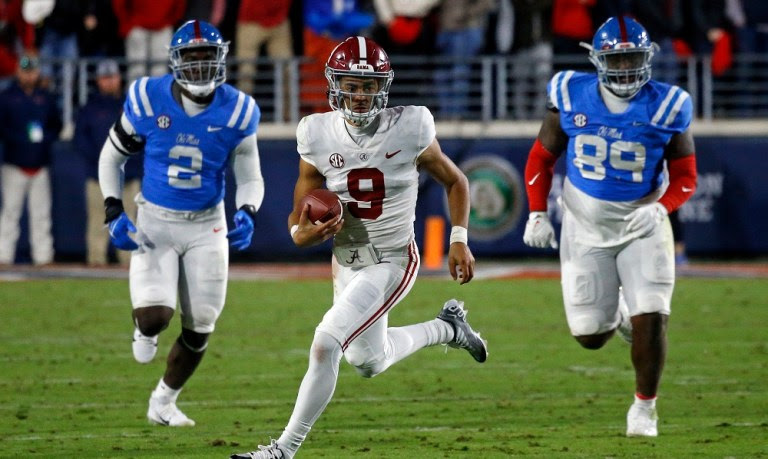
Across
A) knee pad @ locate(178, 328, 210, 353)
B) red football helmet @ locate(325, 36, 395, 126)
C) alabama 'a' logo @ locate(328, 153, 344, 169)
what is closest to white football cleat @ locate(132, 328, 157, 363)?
knee pad @ locate(178, 328, 210, 353)

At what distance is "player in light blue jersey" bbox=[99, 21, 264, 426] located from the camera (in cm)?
609

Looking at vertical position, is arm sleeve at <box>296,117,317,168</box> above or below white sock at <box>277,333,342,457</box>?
above

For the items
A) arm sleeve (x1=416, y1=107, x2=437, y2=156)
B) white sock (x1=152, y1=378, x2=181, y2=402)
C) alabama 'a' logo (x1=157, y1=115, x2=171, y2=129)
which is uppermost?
arm sleeve (x1=416, y1=107, x2=437, y2=156)

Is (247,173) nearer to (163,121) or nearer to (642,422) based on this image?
(163,121)

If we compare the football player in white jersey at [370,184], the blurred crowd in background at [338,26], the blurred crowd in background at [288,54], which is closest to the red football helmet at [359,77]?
the football player in white jersey at [370,184]

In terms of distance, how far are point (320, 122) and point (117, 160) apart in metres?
1.33

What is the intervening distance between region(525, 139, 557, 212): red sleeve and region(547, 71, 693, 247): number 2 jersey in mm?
150

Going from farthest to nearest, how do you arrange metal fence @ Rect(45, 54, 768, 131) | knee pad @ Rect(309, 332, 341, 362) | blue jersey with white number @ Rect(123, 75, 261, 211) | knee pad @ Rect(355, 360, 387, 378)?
metal fence @ Rect(45, 54, 768, 131) < blue jersey with white number @ Rect(123, 75, 261, 211) < knee pad @ Rect(355, 360, 387, 378) < knee pad @ Rect(309, 332, 341, 362)

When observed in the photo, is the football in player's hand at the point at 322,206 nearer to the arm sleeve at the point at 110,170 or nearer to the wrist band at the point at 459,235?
the wrist band at the point at 459,235

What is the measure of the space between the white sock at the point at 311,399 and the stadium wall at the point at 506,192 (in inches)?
319

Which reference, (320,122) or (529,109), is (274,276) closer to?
(529,109)

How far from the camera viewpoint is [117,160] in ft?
20.6

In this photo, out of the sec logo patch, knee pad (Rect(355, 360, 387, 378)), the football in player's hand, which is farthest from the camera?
the sec logo patch

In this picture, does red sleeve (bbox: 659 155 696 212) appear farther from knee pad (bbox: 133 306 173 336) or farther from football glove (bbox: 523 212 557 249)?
knee pad (bbox: 133 306 173 336)
